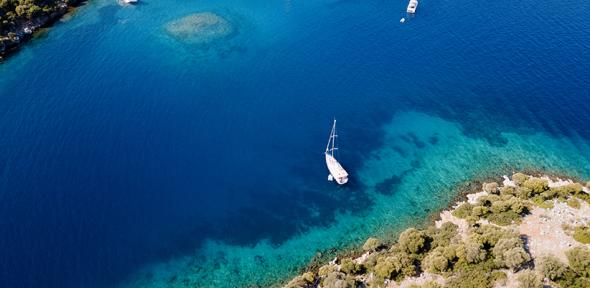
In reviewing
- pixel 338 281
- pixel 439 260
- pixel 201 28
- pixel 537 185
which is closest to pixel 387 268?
pixel 439 260

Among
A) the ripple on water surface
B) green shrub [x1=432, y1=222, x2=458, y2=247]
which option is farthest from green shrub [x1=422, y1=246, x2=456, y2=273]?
the ripple on water surface

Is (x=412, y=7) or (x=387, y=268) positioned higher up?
(x=412, y=7)

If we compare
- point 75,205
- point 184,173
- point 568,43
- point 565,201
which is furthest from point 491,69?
point 75,205

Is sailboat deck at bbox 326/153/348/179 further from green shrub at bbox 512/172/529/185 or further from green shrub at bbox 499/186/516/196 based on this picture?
green shrub at bbox 512/172/529/185

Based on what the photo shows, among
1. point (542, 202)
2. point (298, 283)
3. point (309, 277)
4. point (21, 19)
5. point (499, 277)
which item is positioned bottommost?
point (21, 19)

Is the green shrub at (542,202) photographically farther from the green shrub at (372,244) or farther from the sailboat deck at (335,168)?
the sailboat deck at (335,168)

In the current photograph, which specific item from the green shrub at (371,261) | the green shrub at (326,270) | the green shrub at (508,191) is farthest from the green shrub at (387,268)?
the green shrub at (508,191)

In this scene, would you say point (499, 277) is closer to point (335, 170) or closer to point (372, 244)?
point (372, 244)

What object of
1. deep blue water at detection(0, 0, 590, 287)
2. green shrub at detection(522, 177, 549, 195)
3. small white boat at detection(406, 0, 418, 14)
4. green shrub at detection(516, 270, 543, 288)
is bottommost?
deep blue water at detection(0, 0, 590, 287)
